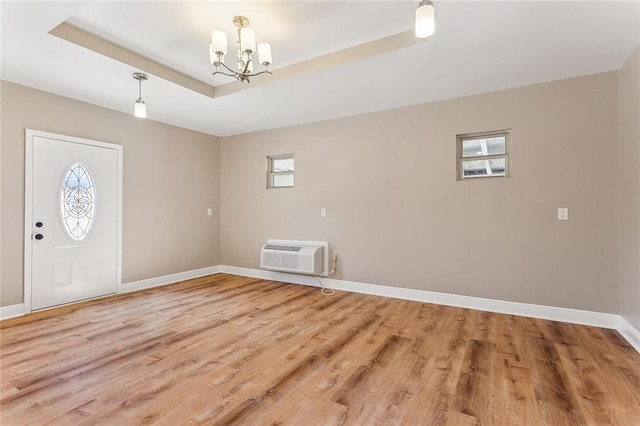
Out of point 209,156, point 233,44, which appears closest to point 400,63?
point 233,44

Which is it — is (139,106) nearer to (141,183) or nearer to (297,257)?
(141,183)

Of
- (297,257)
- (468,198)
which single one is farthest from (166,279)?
(468,198)

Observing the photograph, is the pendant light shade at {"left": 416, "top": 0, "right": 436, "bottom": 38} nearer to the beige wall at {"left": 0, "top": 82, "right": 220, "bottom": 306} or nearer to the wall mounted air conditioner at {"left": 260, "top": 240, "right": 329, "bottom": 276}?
the wall mounted air conditioner at {"left": 260, "top": 240, "right": 329, "bottom": 276}

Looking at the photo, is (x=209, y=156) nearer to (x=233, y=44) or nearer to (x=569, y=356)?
(x=233, y=44)

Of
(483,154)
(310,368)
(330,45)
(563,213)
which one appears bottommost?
(310,368)

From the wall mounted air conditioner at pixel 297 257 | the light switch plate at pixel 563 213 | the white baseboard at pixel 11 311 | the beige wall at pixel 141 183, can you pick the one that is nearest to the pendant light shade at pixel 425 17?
the light switch plate at pixel 563 213

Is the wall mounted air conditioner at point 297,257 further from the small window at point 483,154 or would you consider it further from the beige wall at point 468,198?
the small window at point 483,154

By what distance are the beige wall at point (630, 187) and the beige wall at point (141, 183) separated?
5692mm

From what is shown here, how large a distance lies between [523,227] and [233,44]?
11.9 ft

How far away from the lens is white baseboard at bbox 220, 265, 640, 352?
310cm

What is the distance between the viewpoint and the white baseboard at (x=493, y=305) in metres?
3.10

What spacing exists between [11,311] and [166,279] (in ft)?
6.01

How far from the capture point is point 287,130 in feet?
17.0

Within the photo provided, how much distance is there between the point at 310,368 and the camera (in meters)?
2.33
